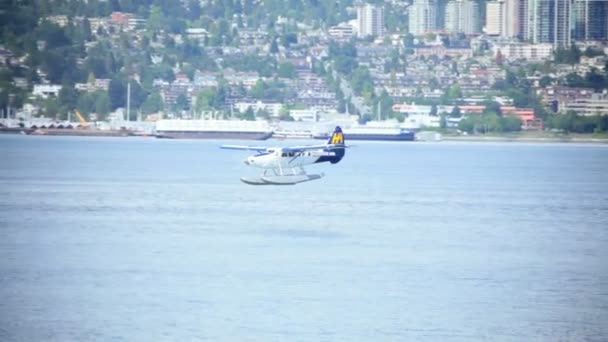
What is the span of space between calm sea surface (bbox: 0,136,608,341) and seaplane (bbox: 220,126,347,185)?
66 centimetres

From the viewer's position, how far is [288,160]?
39.8 metres

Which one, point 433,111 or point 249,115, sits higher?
point 433,111

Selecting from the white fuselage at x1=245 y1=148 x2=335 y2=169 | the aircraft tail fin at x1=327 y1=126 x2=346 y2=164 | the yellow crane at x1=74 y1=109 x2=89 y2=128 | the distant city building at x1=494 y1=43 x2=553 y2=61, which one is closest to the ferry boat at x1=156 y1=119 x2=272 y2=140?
the yellow crane at x1=74 y1=109 x2=89 y2=128

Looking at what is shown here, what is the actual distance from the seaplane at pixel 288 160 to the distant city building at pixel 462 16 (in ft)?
292

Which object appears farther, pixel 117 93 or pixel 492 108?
pixel 117 93

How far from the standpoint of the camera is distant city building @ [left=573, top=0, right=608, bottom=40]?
398 ft

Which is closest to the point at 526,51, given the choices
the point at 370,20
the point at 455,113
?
the point at 370,20

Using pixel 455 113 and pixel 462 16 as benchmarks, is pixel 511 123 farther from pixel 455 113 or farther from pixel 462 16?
pixel 462 16

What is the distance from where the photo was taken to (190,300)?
74.4ft

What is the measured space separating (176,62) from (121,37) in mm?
5300

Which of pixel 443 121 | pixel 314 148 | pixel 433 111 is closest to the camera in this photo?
pixel 314 148

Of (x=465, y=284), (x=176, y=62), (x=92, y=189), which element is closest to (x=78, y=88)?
(x=176, y=62)

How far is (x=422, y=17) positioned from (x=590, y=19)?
1581cm

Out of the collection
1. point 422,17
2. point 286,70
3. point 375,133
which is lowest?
point 375,133
